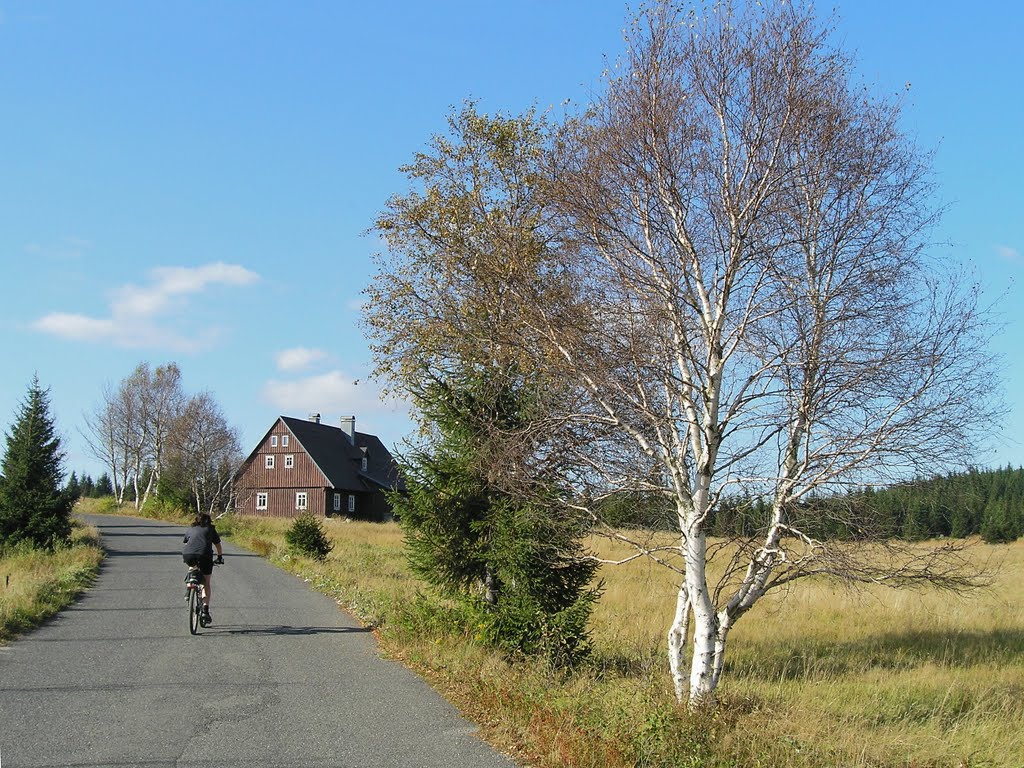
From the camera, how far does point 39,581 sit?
16078 millimetres

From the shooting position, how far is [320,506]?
2633 inches

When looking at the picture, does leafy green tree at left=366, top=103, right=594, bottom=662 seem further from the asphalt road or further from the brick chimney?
the brick chimney

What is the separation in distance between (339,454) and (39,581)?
188ft

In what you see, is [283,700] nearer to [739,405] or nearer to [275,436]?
[739,405]

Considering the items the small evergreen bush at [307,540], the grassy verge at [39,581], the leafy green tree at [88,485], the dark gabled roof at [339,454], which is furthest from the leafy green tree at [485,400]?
the leafy green tree at [88,485]

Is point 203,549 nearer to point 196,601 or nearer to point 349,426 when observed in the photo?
point 196,601

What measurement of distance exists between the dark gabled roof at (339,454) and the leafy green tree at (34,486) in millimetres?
35822

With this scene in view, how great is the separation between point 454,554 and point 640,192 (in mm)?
6425

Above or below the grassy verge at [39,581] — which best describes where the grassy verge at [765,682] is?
below

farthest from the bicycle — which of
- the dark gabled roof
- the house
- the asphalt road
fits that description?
the house

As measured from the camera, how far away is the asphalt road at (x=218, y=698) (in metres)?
Answer: 6.50

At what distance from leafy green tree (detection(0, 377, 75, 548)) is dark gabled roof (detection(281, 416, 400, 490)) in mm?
35822

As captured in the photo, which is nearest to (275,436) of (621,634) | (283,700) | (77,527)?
(77,527)

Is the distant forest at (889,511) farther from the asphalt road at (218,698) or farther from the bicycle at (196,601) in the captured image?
the bicycle at (196,601)
